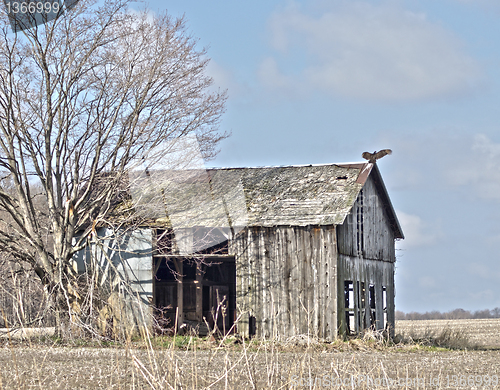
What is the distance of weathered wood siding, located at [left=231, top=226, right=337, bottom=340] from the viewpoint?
57.5 ft

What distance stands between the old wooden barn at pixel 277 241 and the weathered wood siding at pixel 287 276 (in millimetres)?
30

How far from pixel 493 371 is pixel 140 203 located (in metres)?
12.4

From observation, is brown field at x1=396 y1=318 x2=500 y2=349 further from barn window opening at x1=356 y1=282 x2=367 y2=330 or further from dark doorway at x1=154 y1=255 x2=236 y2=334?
dark doorway at x1=154 y1=255 x2=236 y2=334

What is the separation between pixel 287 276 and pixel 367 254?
13.2 ft

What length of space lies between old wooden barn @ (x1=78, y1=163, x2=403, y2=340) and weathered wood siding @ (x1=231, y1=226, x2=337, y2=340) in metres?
0.03

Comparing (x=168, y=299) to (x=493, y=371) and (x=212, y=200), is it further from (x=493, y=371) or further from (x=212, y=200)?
(x=493, y=371)

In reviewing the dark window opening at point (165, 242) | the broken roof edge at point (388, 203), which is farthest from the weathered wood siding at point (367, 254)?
the dark window opening at point (165, 242)

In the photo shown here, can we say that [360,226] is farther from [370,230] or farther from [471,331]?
[471,331]

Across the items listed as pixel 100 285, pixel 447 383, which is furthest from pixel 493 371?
pixel 100 285

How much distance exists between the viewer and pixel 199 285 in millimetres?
23078

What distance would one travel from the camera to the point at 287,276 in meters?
18.0

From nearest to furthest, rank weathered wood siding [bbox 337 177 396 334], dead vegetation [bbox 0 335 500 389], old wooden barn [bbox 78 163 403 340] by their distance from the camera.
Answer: dead vegetation [bbox 0 335 500 389] → old wooden barn [bbox 78 163 403 340] → weathered wood siding [bbox 337 177 396 334]

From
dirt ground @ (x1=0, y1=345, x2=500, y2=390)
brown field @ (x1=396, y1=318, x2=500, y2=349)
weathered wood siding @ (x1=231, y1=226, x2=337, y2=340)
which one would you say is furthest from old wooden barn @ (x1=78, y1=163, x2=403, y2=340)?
brown field @ (x1=396, y1=318, x2=500, y2=349)
